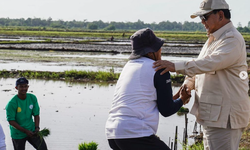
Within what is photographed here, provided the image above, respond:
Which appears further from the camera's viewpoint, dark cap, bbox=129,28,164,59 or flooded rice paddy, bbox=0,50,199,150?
flooded rice paddy, bbox=0,50,199,150

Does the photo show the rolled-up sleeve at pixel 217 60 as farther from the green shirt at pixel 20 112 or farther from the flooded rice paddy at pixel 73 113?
the flooded rice paddy at pixel 73 113

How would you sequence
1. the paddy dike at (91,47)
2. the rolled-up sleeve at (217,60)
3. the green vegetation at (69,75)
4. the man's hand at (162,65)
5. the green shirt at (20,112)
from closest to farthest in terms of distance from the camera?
the man's hand at (162,65) → the rolled-up sleeve at (217,60) → the green shirt at (20,112) → the green vegetation at (69,75) → the paddy dike at (91,47)

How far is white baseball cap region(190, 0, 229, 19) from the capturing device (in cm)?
309

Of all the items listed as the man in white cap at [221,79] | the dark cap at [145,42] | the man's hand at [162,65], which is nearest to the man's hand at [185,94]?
the man in white cap at [221,79]

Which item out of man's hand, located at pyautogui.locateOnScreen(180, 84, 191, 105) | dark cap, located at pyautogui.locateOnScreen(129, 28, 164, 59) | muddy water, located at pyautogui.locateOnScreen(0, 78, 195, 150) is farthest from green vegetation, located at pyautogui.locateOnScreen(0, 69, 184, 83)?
dark cap, located at pyautogui.locateOnScreen(129, 28, 164, 59)

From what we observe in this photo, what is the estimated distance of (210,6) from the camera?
3.12 metres

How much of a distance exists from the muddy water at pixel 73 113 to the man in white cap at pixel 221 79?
4.86 meters

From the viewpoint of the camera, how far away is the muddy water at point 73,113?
845 cm

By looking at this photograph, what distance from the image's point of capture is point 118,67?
22.8 m

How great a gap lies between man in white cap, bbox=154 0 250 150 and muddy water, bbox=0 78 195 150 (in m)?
4.86

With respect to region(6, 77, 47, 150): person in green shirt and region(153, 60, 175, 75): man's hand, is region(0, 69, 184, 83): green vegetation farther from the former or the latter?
region(153, 60, 175, 75): man's hand

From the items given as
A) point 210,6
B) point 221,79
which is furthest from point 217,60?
point 210,6

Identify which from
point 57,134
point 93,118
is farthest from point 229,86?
point 93,118

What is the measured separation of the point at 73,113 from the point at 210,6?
8.29 metres
